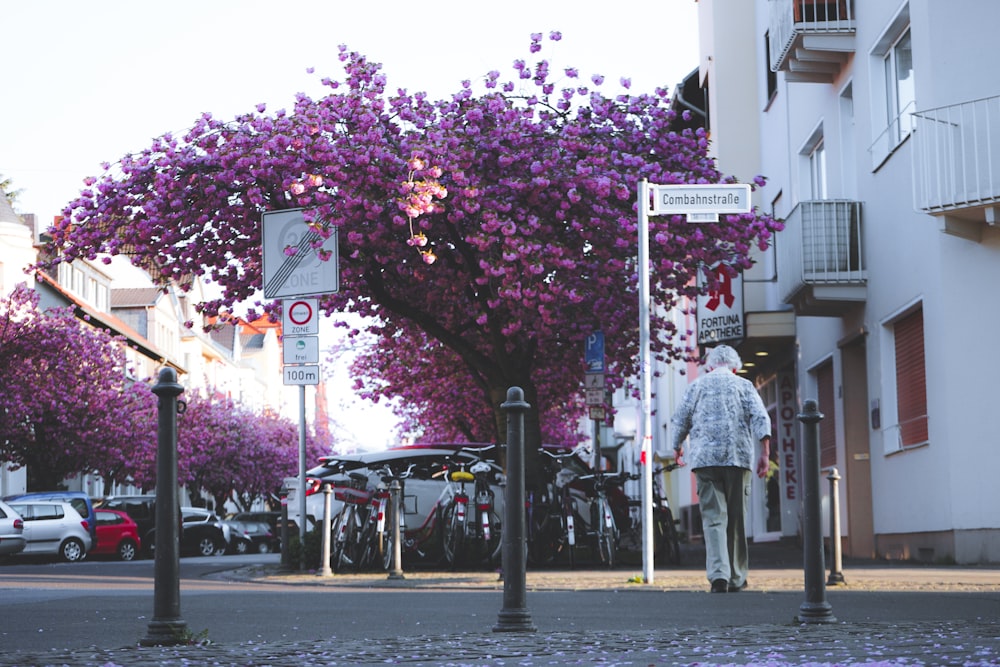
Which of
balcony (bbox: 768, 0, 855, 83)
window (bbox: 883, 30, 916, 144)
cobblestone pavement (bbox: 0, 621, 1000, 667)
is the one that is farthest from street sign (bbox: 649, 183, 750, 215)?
balcony (bbox: 768, 0, 855, 83)

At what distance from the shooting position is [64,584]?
53.8 feet

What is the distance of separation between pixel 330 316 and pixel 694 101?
16.9 metres

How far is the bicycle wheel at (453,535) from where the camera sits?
695 inches

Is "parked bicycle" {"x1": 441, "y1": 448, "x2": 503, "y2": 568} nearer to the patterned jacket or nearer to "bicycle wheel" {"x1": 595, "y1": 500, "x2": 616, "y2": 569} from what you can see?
"bicycle wheel" {"x1": 595, "y1": 500, "x2": 616, "y2": 569}

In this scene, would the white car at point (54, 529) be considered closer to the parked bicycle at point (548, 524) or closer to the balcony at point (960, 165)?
the parked bicycle at point (548, 524)

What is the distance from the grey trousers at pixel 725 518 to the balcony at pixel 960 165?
543 cm

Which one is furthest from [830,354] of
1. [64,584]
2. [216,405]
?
[216,405]

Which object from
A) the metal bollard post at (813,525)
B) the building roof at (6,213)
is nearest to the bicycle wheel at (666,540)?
the metal bollard post at (813,525)

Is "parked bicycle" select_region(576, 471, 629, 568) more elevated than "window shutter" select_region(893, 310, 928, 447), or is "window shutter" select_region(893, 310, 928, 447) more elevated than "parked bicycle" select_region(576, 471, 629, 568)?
"window shutter" select_region(893, 310, 928, 447)

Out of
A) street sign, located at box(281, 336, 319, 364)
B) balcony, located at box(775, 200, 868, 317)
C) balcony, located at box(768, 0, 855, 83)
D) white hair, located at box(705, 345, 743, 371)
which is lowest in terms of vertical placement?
white hair, located at box(705, 345, 743, 371)

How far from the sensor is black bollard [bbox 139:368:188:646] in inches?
278

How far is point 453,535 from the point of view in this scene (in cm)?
1772

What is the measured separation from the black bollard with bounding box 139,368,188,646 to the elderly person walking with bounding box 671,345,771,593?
220 inches

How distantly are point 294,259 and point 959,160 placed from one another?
7060mm
